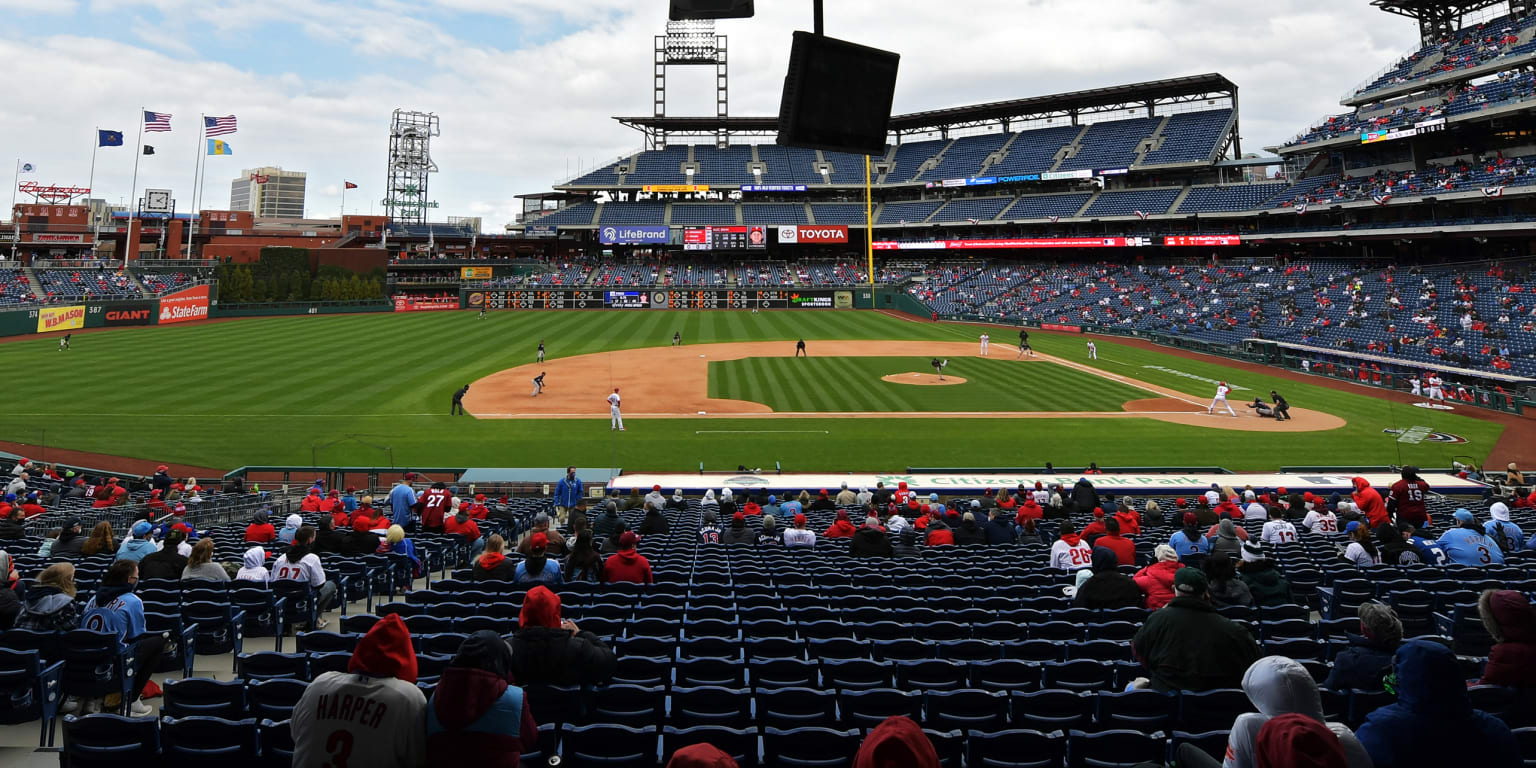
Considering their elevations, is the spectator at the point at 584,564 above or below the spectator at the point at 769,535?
above

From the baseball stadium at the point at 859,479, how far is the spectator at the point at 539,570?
6 centimetres

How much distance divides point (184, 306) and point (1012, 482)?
71.0 meters

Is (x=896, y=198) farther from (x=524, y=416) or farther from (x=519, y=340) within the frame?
(x=524, y=416)

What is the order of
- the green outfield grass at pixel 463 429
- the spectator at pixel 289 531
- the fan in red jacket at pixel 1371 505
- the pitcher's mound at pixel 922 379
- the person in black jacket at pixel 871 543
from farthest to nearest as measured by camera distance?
the pitcher's mound at pixel 922 379 < the green outfield grass at pixel 463 429 < the fan in red jacket at pixel 1371 505 < the spectator at pixel 289 531 < the person in black jacket at pixel 871 543

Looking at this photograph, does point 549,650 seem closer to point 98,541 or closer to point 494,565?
point 494,565

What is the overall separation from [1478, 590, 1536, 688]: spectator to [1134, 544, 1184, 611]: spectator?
10.3ft

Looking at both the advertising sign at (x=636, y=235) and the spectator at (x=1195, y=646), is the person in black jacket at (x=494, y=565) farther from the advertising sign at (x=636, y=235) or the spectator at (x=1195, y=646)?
the advertising sign at (x=636, y=235)

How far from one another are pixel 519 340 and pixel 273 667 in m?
52.2

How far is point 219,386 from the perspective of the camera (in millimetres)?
36969

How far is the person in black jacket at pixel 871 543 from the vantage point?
12.4 metres

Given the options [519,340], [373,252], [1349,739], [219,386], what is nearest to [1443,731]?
[1349,739]

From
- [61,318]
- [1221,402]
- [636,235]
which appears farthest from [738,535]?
[636,235]

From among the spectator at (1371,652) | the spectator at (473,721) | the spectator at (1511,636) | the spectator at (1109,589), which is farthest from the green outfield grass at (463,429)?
the spectator at (473,721)

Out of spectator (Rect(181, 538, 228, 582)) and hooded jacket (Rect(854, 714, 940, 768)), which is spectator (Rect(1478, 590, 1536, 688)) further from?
spectator (Rect(181, 538, 228, 582))
